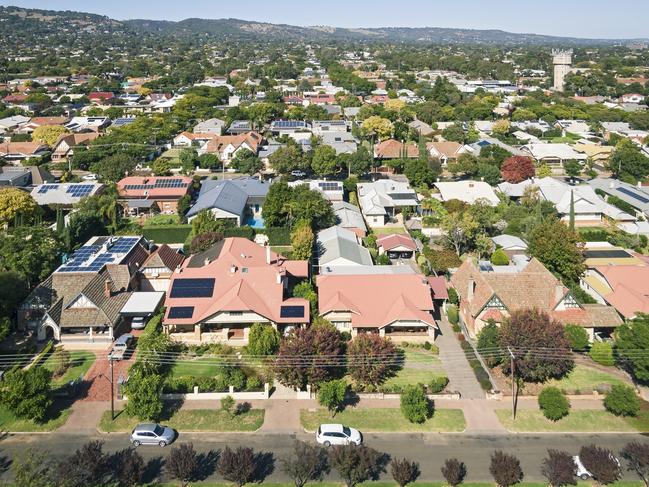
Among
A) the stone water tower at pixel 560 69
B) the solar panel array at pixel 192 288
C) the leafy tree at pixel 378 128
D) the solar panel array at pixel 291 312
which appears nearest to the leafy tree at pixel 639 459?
the solar panel array at pixel 291 312

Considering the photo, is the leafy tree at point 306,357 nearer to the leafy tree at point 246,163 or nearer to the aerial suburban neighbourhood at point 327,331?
the aerial suburban neighbourhood at point 327,331

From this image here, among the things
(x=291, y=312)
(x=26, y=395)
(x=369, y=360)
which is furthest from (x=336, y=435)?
(x=26, y=395)

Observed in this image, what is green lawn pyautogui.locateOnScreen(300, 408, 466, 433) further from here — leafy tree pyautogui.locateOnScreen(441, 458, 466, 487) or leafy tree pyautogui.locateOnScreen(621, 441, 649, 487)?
leafy tree pyautogui.locateOnScreen(621, 441, 649, 487)

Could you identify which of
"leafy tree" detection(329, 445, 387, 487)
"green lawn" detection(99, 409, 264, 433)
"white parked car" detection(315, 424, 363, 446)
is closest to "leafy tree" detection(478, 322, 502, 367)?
"white parked car" detection(315, 424, 363, 446)

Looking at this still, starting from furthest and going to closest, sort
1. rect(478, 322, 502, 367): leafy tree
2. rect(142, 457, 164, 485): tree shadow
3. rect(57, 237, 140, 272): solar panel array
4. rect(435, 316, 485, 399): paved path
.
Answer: rect(57, 237, 140, 272): solar panel array, rect(478, 322, 502, 367): leafy tree, rect(435, 316, 485, 399): paved path, rect(142, 457, 164, 485): tree shadow

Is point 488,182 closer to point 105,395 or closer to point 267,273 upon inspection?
point 267,273

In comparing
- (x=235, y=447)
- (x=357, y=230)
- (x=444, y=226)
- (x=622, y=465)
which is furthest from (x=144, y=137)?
(x=622, y=465)
